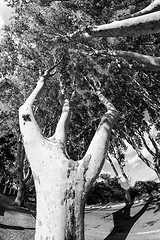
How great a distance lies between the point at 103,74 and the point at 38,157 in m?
10.9

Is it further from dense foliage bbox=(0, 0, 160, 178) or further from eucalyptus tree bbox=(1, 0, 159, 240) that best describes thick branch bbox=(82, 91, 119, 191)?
dense foliage bbox=(0, 0, 160, 178)

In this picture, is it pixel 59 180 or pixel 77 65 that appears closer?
pixel 59 180

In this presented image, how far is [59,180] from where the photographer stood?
2715 millimetres

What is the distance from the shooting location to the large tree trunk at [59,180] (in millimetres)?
2418

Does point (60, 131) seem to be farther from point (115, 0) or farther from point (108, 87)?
point (108, 87)

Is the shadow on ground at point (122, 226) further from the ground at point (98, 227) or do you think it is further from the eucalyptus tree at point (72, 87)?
the eucalyptus tree at point (72, 87)

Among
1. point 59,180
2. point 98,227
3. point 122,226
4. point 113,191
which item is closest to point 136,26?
point 59,180

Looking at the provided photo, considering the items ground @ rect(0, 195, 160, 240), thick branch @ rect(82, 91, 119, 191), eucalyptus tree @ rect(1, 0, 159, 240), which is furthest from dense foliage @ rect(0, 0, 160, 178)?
ground @ rect(0, 195, 160, 240)

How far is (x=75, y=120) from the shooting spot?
1709 centimetres

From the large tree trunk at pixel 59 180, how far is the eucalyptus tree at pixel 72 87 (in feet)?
0.04

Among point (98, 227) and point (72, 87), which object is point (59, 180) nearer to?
point (72, 87)

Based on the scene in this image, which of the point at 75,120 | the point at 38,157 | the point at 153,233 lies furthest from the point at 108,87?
the point at 38,157

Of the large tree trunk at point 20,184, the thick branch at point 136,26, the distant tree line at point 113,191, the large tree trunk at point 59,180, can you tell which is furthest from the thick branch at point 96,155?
the distant tree line at point 113,191

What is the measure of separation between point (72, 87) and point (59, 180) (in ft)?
27.0
